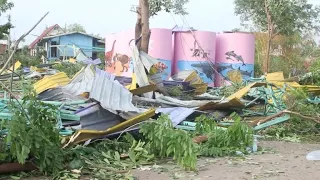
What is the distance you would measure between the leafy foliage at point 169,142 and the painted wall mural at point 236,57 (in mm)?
18169

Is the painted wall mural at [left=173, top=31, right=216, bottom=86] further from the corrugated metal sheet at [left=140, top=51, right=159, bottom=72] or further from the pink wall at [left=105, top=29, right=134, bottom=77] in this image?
the corrugated metal sheet at [left=140, top=51, right=159, bottom=72]

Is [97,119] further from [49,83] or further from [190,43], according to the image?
[190,43]

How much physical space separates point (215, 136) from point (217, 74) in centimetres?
1768

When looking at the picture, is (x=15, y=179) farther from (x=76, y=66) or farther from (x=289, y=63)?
(x=289, y=63)

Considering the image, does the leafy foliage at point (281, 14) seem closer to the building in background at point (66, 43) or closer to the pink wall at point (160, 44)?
the pink wall at point (160, 44)

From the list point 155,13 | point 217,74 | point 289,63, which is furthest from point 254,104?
point 289,63

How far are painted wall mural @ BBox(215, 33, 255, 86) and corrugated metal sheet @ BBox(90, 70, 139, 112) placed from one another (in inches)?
661

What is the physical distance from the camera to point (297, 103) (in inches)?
328

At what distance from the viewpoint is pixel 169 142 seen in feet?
17.0

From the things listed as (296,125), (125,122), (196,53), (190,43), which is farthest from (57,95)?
(190,43)

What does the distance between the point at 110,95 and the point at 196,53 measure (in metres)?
16.8

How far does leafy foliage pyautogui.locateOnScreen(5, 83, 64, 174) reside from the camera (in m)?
4.43

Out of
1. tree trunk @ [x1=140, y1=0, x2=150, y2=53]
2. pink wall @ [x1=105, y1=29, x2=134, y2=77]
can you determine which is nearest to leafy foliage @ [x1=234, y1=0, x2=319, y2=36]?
pink wall @ [x1=105, y1=29, x2=134, y2=77]

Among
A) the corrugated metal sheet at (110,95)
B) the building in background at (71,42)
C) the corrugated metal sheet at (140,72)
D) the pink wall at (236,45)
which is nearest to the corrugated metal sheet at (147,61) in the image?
the corrugated metal sheet at (140,72)
